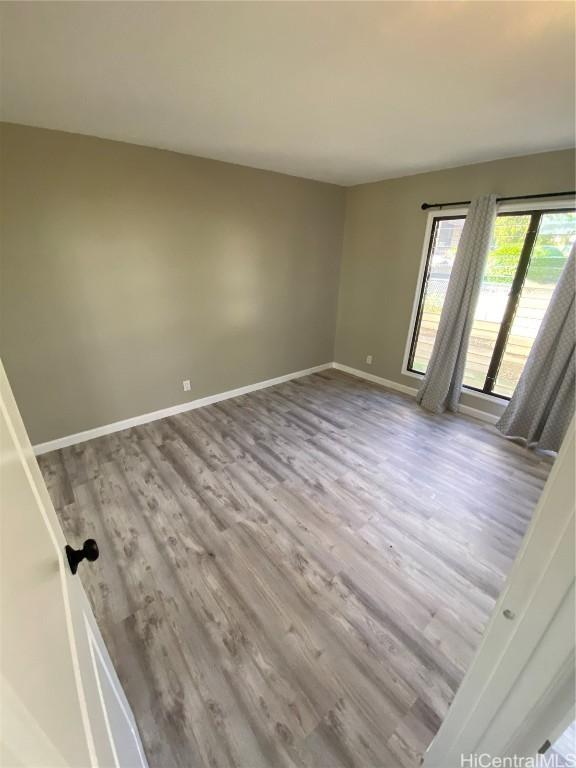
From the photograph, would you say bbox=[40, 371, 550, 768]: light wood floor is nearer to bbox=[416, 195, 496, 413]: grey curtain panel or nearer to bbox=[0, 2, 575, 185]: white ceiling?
bbox=[416, 195, 496, 413]: grey curtain panel

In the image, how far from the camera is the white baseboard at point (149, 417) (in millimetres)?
2529

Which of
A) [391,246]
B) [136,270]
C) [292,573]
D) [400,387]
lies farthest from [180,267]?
[400,387]

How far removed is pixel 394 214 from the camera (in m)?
3.43

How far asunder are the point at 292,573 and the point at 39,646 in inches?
54.8

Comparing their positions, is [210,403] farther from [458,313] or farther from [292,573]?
[458,313]

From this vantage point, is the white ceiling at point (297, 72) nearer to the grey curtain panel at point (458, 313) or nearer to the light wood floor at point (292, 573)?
the grey curtain panel at point (458, 313)

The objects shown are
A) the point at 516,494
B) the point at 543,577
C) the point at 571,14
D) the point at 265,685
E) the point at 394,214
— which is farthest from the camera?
the point at 394,214

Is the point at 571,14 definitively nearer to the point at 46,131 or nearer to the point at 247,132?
the point at 247,132

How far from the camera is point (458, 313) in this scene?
3.00 meters

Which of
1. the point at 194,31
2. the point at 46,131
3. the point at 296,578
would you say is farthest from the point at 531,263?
the point at 46,131

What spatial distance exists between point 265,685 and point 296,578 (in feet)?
1.46

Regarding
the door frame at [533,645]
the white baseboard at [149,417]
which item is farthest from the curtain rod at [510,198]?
the door frame at [533,645]

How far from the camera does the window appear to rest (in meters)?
2.56

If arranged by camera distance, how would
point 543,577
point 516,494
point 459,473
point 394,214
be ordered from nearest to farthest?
point 543,577
point 516,494
point 459,473
point 394,214
